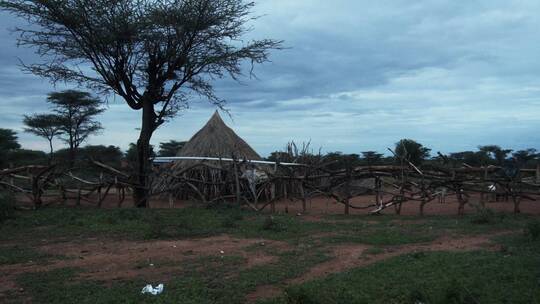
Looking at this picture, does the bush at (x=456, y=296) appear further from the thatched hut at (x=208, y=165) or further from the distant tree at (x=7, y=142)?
the distant tree at (x=7, y=142)

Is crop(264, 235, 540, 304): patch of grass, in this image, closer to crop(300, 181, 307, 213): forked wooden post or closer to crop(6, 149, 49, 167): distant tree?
crop(300, 181, 307, 213): forked wooden post

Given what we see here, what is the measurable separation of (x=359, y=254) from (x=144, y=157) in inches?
346

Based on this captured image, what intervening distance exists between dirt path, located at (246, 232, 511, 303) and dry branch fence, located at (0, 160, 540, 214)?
3.83m

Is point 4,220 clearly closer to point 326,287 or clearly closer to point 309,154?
point 326,287

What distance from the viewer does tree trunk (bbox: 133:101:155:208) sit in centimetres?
1383

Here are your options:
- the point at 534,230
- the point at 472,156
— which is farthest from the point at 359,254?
the point at 472,156

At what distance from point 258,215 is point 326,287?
23.3 ft

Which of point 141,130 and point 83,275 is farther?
point 141,130

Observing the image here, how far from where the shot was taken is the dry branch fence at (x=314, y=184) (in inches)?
473

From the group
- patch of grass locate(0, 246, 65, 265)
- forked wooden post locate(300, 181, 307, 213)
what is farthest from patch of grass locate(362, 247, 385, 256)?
forked wooden post locate(300, 181, 307, 213)

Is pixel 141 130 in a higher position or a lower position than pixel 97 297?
higher

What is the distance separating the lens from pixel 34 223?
10.2m

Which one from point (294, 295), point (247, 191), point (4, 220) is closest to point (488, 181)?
point (247, 191)

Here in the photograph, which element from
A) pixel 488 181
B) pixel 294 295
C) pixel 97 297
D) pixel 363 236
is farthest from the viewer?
pixel 488 181
